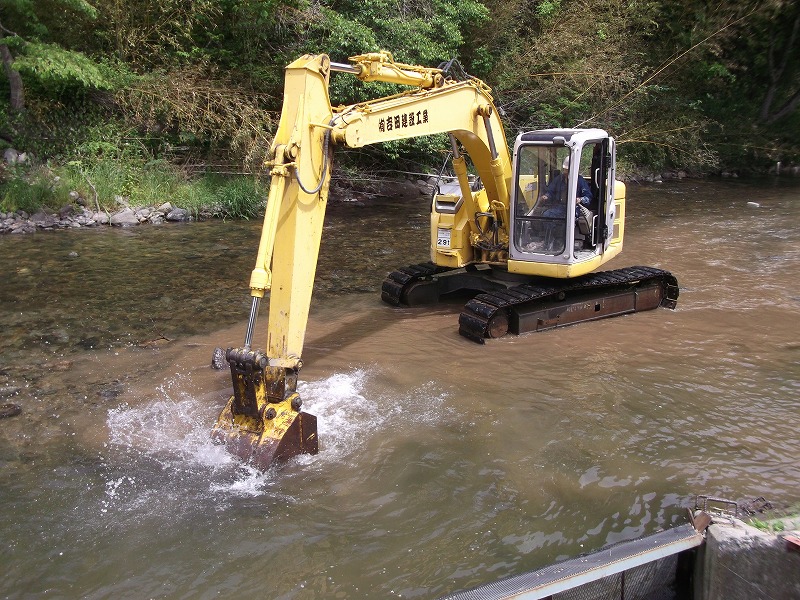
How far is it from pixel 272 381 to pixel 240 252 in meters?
7.10

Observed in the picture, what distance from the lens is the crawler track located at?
26.9 ft

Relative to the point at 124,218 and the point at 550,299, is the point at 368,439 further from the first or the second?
the point at 124,218

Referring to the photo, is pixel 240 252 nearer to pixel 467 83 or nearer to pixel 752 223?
pixel 467 83

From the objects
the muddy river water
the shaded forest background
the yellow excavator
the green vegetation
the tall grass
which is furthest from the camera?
the shaded forest background

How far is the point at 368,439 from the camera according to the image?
231 inches

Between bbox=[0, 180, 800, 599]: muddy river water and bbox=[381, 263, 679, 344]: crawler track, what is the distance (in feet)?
0.68

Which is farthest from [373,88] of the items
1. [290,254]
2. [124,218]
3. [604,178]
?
[290,254]

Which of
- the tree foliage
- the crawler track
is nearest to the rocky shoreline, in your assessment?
the tree foliage

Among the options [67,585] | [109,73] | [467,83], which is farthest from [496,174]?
[109,73]

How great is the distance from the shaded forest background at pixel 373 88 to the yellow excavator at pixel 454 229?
8352 mm

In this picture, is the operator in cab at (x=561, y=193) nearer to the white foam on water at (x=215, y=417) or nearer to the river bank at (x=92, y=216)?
the white foam on water at (x=215, y=417)

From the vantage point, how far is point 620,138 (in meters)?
21.6

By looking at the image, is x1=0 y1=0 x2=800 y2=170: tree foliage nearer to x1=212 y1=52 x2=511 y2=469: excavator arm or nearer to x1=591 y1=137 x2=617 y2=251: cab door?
x1=591 y1=137 x2=617 y2=251: cab door

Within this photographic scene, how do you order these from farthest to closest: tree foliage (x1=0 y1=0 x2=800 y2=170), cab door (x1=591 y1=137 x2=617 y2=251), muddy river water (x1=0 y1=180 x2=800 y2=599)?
tree foliage (x1=0 y1=0 x2=800 y2=170)
cab door (x1=591 y1=137 x2=617 y2=251)
muddy river water (x1=0 y1=180 x2=800 y2=599)
